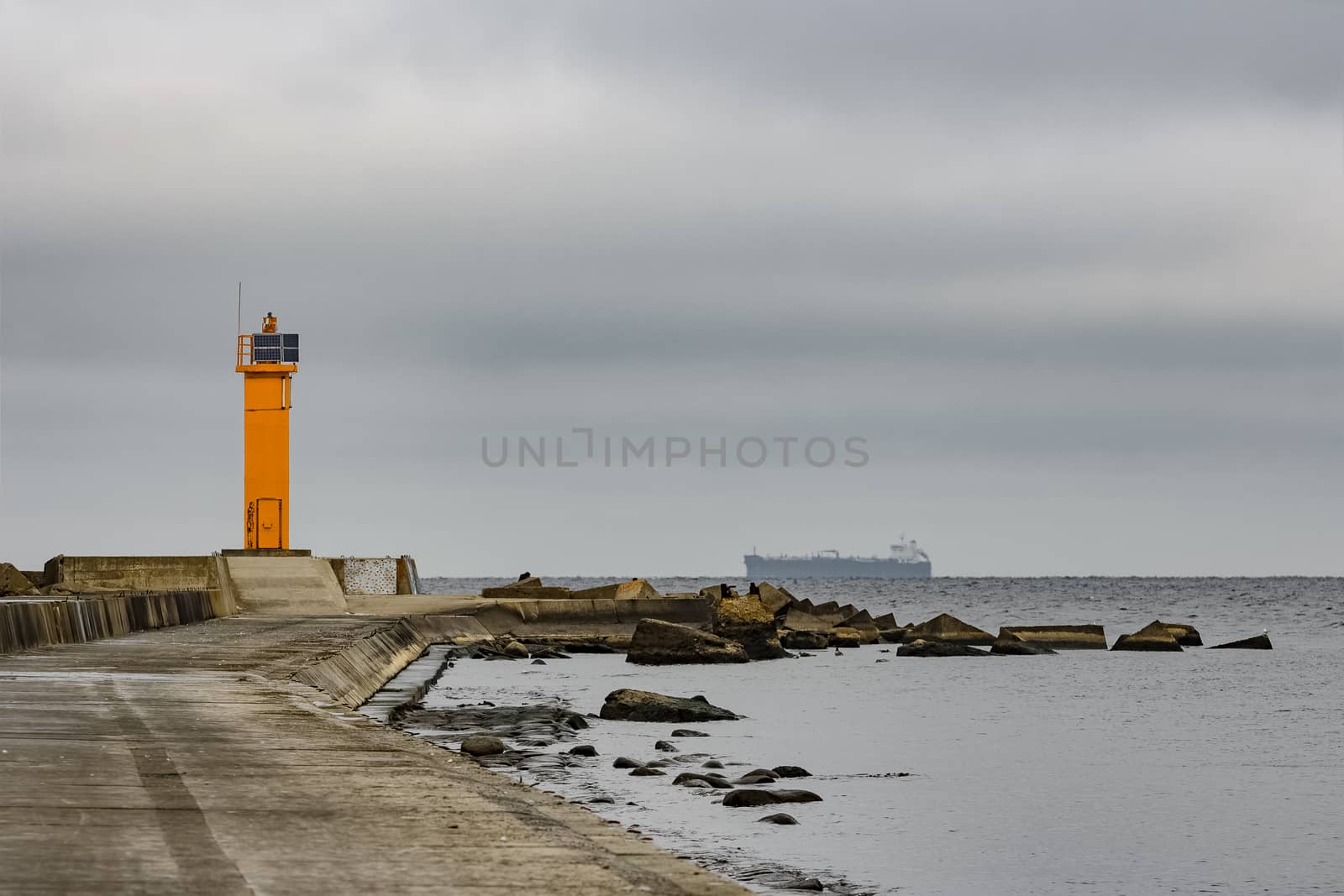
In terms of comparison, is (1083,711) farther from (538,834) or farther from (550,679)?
(538,834)

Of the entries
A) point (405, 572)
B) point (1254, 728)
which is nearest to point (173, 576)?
point (405, 572)

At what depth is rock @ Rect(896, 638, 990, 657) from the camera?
125 ft

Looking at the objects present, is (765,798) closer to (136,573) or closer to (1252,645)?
(136,573)

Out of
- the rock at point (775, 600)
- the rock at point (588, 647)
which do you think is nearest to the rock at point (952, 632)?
the rock at point (775, 600)

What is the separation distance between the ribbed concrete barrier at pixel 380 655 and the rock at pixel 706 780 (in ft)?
9.52

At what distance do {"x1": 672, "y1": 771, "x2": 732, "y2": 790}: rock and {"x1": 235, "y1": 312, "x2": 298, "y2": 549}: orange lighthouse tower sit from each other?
25962 millimetres

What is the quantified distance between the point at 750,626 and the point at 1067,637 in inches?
466

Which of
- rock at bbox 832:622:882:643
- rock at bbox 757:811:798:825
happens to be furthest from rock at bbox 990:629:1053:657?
rock at bbox 757:811:798:825

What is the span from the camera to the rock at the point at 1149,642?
137ft

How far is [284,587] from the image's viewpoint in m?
33.8

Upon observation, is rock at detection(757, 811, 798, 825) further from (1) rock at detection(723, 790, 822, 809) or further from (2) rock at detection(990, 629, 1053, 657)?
(2) rock at detection(990, 629, 1053, 657)

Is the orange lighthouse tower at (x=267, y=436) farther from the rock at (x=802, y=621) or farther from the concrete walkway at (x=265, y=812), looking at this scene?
the concrete walkway at (x=265, y=812)

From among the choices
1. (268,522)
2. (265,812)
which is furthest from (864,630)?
(265,812)

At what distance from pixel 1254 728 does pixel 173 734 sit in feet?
52.7
